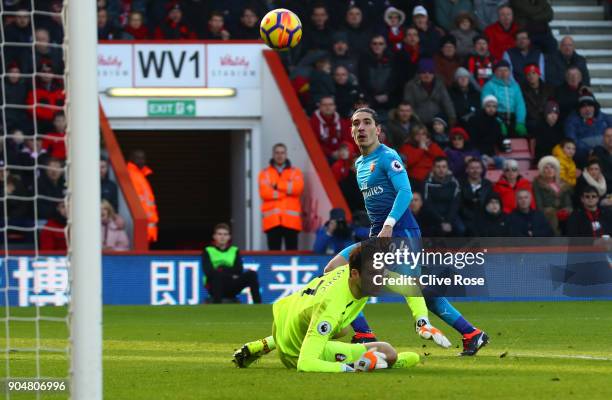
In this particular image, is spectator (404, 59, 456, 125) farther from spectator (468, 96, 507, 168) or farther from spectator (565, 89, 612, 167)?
spectator (565, 89, 612, 167)

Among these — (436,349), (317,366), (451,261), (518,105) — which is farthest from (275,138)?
(317,366)

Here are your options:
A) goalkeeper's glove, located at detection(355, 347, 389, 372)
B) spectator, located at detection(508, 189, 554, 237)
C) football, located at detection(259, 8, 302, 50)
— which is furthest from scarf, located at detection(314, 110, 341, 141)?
goalkeeper's glove, located at detection(355, 347, 389, 372)

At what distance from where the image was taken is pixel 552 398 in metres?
7.77

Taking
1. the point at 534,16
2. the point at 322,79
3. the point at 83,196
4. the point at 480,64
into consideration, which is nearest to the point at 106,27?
the point at 322,79

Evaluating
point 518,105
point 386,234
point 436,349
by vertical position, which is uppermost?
point 518,105

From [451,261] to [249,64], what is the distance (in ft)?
21.6

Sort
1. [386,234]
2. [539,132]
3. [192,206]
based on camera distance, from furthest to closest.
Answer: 1. [192,206]
2. [539,132]
3. [386,234]

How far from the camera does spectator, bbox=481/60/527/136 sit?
2127 cm

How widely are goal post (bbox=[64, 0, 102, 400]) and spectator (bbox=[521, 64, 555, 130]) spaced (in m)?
15.3

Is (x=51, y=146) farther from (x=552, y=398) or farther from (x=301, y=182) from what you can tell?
(x=552, y=398)

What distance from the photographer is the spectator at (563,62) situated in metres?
22.2

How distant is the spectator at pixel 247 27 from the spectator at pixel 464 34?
2.96 metres

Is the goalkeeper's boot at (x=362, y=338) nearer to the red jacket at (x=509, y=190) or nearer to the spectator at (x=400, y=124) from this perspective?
the red jacket at (x=509, y=190)

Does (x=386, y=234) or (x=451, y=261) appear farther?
(x=451, y=261)
